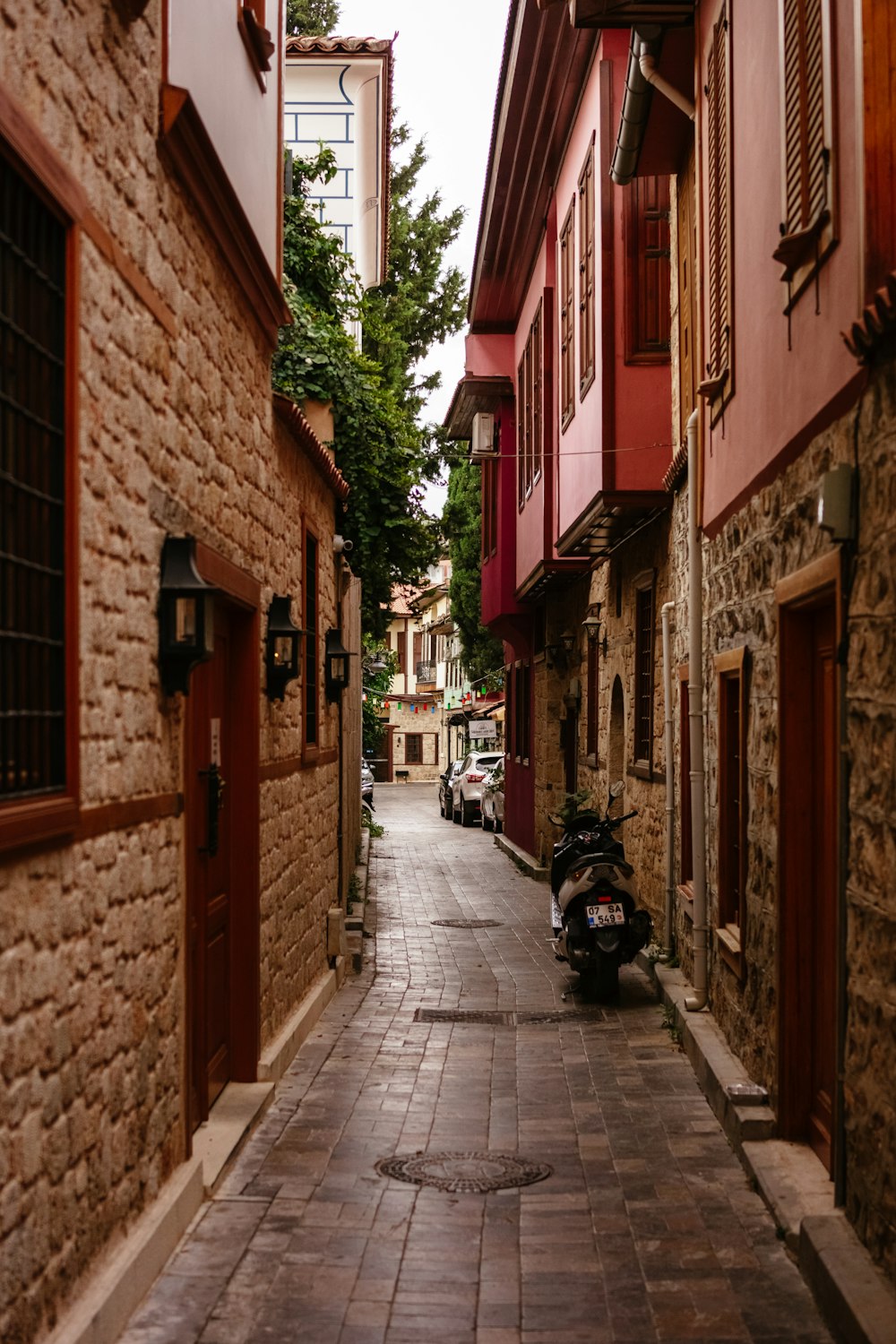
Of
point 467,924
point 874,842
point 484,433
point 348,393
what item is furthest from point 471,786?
point 874,842

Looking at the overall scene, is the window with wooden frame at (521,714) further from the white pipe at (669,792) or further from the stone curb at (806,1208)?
the stone curb at (806,1208)

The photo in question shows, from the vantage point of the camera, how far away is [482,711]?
1783 inches

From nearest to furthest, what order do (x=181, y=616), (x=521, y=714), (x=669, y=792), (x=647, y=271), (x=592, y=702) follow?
1. (x=181, y=616)
2. (x=669, y=792)
3. (x=647, y=271)
4. (x=592, y=702)
5. (x=521, y=714)

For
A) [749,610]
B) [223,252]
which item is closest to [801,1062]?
[749,610]

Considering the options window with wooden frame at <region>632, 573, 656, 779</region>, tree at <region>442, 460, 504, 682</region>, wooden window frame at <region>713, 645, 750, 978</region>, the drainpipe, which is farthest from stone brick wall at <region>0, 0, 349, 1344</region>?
tree at <region>442, 460, 504, 682</region>

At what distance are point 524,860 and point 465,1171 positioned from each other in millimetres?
15301

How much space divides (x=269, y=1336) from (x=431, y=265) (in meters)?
27.1

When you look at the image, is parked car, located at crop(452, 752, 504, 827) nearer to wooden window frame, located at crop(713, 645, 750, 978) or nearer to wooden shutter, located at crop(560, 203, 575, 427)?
wooden shutter, located at crop(560, 203, 575, 427)

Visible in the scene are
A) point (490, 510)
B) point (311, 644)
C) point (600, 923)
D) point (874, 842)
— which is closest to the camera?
point (874, 842)

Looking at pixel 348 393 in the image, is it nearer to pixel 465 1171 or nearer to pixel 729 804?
pixel 729 804

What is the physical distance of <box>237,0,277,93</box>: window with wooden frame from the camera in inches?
305

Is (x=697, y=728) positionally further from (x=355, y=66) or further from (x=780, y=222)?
(x=355, y=66)

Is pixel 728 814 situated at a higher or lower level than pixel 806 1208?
higher

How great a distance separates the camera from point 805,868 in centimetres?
661
